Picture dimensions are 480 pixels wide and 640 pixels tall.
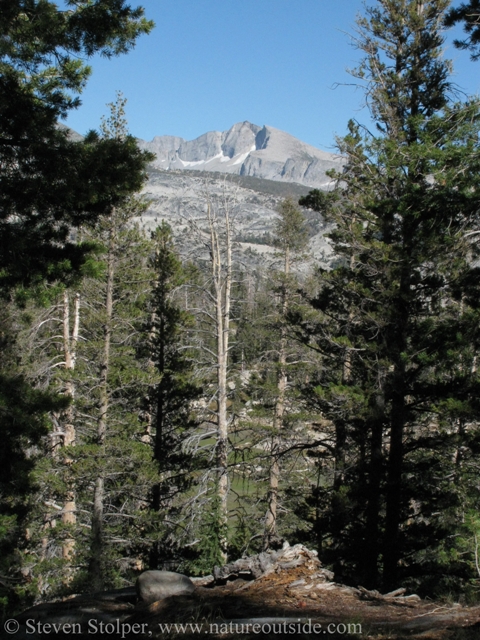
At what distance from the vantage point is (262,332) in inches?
717

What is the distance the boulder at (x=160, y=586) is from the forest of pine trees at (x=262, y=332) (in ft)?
9.99

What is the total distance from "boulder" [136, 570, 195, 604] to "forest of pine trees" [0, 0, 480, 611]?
→ 3044 mm

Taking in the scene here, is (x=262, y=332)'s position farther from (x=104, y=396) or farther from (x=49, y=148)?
(x=49, y=148)

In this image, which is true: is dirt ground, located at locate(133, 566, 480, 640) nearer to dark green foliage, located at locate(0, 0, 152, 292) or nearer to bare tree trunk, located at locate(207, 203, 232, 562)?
dark green foliage, located at locate(0, 0, 152, 292)

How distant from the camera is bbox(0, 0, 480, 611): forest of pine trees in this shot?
6.48 meters

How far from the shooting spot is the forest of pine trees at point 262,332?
648 cm

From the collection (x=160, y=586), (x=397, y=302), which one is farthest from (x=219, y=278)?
(x=160, y=586)

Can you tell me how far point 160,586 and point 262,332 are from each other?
1302 cm

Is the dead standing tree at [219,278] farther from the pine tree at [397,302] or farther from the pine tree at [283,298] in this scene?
the pine tree at [397,302]

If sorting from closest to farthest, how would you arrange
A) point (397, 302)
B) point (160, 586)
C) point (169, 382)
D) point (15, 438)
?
point (160, 586) → point (15, 438) → point (397, 302) → point (169, 382)

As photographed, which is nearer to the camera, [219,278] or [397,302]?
[397,302]

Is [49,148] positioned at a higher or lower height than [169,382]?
higher

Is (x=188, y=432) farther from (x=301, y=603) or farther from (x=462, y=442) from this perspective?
(x=301, y=603)

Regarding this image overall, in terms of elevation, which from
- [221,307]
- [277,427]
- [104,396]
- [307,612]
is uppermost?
[221,307]
